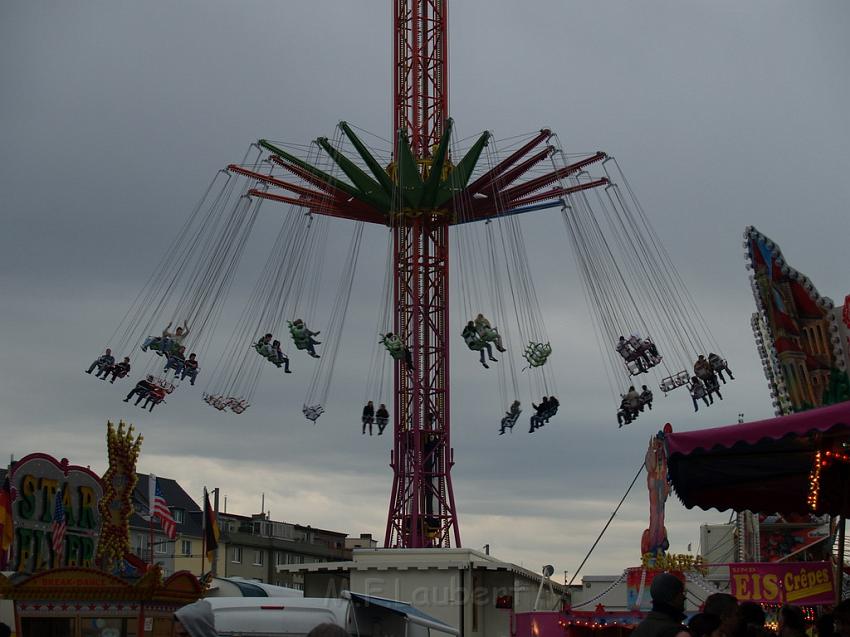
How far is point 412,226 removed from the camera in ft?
129

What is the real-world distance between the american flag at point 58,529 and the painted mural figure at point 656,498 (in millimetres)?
11200

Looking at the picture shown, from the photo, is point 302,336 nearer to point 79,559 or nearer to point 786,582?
point 79,559

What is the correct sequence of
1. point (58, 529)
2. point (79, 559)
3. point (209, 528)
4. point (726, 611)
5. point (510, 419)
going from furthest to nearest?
point (510, 419) < point (209, 528) < point (79, 559) < point (58, 529) < point (726, 611)

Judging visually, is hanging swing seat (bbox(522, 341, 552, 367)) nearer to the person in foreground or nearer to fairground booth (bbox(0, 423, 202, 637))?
A: fairground booth (bbox(0, 423, 202, 637))

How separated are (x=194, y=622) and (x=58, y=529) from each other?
17.4 meters

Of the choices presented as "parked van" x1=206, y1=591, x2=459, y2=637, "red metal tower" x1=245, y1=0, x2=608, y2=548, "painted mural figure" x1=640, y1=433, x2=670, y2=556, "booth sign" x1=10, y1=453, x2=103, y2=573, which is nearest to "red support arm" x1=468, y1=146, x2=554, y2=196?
"red metal tower" x1=245, y1=0, x2=608, y2=548

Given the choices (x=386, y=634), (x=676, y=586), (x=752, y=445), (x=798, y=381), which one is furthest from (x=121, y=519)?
(x=676, y=586)

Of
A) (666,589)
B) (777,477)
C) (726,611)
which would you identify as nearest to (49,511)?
(777,477)

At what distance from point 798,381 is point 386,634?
342 inches

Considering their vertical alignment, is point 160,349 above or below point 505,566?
above

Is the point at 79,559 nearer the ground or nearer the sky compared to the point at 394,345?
nearer the ground

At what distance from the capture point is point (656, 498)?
2631cm

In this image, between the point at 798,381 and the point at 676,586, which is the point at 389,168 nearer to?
the point at 798,381

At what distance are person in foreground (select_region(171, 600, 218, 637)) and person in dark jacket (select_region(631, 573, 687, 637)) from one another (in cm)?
256
